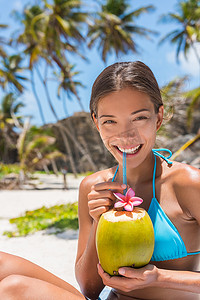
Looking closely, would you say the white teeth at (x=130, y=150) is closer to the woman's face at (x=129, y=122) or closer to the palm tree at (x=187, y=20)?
the woman's face at (x=129, y=122)

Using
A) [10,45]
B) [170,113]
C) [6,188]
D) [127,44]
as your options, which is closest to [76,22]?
[127,44]

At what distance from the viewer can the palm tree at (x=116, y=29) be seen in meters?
20.0

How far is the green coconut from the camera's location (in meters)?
0.99

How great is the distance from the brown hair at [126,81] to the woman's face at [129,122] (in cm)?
2

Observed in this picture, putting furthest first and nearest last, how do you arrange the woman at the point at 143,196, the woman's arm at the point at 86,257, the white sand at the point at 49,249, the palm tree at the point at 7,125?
the palm tree at the point at 7,125
the white sand at the point at 49,249
the woman's arm at the point at 86,257
the woman at the point at 143,196

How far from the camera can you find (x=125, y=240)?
0.99 meters

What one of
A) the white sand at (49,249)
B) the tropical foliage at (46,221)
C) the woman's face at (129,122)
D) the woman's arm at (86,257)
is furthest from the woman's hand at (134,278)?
the tropical foliage at (46,221)

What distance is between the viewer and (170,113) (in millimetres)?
1680

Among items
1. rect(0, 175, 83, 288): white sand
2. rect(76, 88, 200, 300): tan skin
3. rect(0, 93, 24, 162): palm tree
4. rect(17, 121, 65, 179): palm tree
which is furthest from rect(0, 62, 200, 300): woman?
rect(0, 93, 24, 162): palm tree

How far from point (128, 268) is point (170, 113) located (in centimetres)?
97

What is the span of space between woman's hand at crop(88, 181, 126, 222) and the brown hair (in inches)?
15.8

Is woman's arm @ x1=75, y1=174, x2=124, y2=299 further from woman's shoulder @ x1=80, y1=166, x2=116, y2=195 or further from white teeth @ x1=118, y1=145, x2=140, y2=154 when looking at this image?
white teeth @ x1=118, y1=145, x2=140, y2=154

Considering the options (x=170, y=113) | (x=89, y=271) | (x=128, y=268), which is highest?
(x=170, y=113)

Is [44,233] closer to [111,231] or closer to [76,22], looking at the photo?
[111,231]
